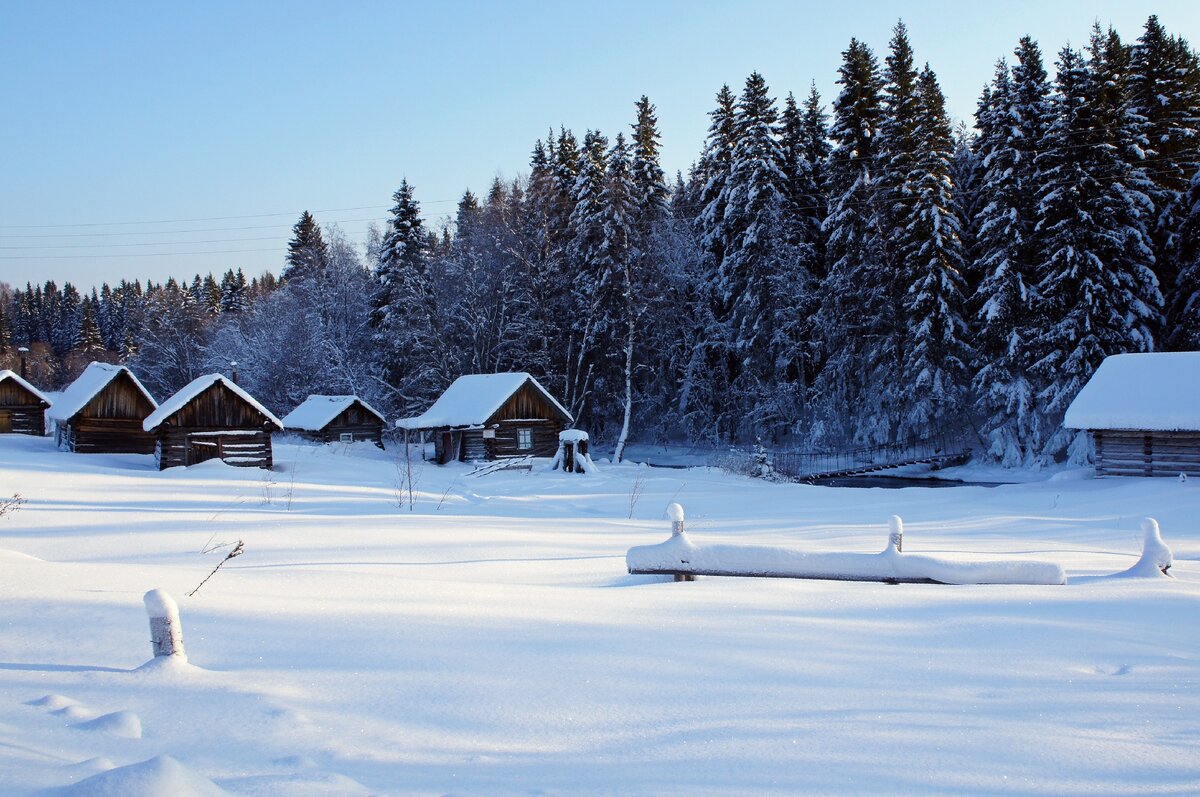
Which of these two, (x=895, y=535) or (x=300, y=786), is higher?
(x=895, y=535)

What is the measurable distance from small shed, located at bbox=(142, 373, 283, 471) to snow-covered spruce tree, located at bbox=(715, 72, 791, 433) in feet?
79.0

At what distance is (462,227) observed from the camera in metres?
52.8

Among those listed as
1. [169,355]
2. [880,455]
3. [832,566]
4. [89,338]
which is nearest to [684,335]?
[880,455]

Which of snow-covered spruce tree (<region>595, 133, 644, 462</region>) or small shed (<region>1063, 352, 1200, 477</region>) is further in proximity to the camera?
snow-covered spruce tree (<region>595, 133, 644, 462</region>)

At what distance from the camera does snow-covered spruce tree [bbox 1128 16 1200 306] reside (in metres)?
34.1

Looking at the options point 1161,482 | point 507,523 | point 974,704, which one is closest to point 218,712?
point 974,704

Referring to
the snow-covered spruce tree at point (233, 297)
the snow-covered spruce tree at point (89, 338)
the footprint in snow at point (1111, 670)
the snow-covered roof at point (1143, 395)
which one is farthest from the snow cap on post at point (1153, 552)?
the snow-covered spruce tree at point (89, 338)

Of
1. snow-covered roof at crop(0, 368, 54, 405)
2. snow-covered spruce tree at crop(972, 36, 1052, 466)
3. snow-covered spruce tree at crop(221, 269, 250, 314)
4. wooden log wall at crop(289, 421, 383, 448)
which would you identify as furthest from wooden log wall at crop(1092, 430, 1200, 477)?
snow-covered spruce tree at crop(221, 269, 250, 314)

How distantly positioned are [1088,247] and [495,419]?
1076 inches

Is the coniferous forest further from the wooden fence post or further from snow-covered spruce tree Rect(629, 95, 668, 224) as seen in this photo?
the wooden fence post

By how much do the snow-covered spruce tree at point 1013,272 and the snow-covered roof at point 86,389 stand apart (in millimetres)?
38855

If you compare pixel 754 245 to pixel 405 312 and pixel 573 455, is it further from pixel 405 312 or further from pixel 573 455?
pixel 405 312

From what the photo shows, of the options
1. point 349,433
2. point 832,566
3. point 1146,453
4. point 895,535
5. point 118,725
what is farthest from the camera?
point 349,433

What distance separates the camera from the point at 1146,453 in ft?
85.7
